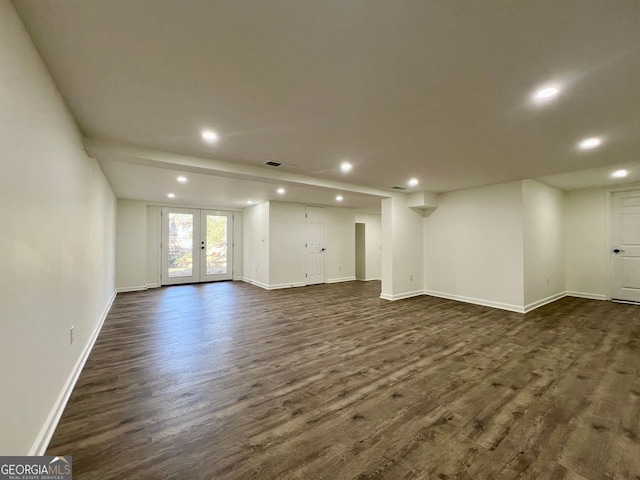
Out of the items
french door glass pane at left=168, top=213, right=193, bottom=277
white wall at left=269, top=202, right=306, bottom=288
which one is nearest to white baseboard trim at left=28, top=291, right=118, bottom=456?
white wall at left=269, top=202, right=306, bottom=288

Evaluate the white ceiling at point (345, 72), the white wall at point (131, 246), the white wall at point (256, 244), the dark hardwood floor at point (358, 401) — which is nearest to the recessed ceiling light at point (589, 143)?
the white ceiling at point (345, 72)

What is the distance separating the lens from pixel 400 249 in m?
5.87

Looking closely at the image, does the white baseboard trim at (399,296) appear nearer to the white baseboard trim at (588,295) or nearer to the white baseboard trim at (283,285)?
the white baseboard trim at (283,285)

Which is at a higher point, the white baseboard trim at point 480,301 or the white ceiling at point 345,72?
the white ceiling at point 345,72

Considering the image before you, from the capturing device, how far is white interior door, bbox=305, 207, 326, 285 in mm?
7715

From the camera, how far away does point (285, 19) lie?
4.30 ft

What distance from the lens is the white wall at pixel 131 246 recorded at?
6652 millimetres

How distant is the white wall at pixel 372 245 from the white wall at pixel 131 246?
21.0ft

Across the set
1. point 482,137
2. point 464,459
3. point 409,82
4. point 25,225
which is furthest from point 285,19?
point 464,459

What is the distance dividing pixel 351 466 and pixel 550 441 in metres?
1.29

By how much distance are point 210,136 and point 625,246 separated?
302 inches

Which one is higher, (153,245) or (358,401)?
(153,245)

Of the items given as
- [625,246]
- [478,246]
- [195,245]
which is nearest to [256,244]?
[195,245]

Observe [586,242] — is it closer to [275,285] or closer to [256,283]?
[275,285]
